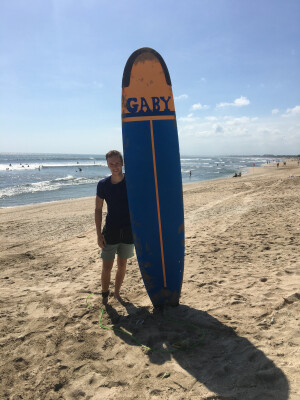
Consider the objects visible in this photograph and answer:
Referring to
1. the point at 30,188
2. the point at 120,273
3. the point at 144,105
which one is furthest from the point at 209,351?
the point at 30,188

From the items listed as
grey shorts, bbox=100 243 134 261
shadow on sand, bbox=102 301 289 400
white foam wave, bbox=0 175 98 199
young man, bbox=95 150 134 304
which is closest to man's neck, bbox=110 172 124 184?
young man, bbox=95 150 134 304

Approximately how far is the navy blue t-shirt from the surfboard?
14 cm

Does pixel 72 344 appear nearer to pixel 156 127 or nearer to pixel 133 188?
pixel 133 188

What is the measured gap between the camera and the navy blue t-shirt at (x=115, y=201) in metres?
2.94

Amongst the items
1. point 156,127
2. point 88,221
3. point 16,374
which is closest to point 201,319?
point 16,374

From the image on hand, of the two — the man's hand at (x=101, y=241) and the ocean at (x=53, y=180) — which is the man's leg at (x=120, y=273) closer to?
the man's hand at (x=101, y=241)

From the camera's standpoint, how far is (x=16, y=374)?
2.18 meters

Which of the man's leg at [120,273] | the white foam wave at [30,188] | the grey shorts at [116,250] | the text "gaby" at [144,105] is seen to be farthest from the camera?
the white foam wave at [30,188]

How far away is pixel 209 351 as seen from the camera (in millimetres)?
2297

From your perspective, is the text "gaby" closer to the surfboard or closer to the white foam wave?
the surfboard

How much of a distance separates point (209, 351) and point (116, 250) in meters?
1.45

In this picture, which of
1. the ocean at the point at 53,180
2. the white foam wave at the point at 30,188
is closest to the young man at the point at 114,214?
the ocean at the point at 53,180

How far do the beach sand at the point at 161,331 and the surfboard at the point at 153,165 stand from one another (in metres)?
0.52

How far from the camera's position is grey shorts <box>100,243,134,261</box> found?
9.96ft
